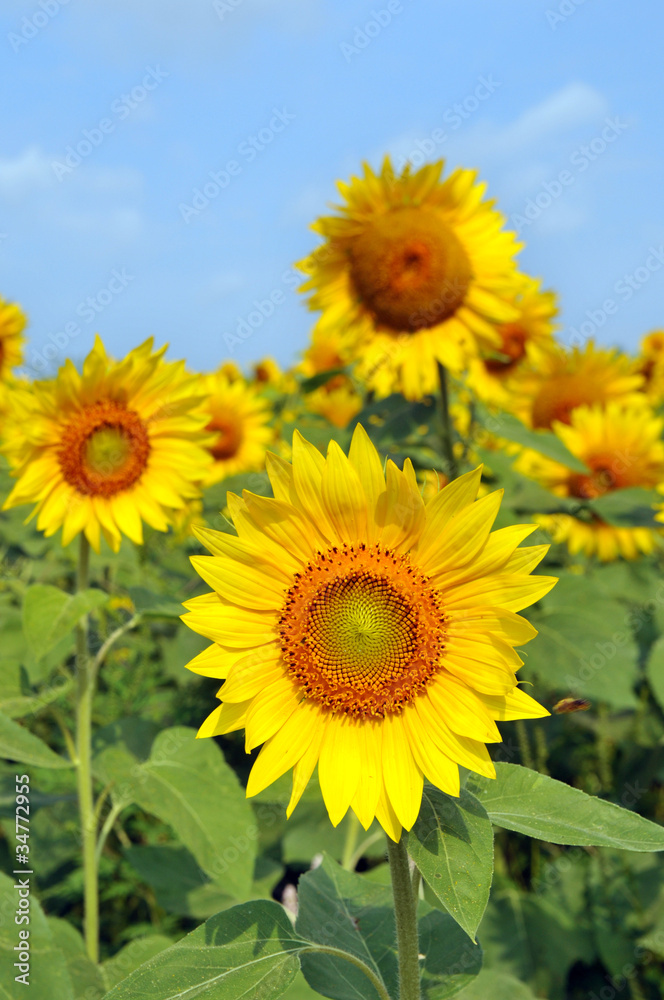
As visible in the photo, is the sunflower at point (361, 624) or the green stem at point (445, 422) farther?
the green stem at point (445, 422)

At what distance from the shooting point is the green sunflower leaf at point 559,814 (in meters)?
1.40

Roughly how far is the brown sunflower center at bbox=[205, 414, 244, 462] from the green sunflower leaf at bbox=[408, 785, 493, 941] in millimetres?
4569

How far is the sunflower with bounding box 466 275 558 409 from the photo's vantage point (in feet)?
17.2

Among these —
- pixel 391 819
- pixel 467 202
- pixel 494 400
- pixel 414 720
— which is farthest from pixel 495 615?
pixel 494 400

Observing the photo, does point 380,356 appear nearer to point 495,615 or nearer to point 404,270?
point 404,270

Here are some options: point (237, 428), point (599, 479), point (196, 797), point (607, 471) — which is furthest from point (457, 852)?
→ point (237, 428)

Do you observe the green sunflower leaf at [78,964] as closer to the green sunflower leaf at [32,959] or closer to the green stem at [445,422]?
the green sunflower leaf at [32,959]

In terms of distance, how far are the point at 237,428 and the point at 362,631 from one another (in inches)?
179

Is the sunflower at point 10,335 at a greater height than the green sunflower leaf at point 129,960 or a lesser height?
greater

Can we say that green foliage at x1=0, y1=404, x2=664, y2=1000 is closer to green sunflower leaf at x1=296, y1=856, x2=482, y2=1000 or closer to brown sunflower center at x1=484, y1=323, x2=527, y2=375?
green sunflower leaf at x1=296, y1=856, x2=482, y2=1000

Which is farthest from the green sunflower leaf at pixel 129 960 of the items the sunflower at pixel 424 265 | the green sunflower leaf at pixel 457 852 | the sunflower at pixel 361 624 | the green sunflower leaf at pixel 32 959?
the sunflower at pixel 424 265

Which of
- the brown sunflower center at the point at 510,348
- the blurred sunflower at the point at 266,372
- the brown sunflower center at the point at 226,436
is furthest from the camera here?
the blurred sunflower at the point at 266,372

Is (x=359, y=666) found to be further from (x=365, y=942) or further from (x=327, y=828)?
(x=327, y=828)

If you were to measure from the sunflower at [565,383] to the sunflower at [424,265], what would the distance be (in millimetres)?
1466
